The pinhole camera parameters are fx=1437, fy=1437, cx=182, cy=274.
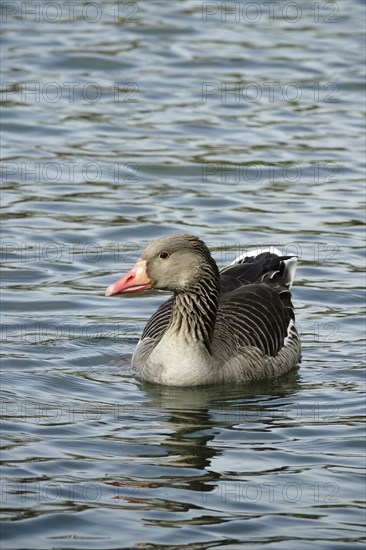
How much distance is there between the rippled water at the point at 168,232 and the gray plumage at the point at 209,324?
0.68 feet

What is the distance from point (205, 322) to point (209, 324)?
0.06m

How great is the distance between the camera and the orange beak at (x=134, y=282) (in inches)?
471

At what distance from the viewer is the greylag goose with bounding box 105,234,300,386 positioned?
12.3 metres

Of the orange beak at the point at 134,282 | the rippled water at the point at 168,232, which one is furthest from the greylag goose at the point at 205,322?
the rippled water at the point at 168,232

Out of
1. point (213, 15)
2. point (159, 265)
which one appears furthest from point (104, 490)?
point (213, 15)

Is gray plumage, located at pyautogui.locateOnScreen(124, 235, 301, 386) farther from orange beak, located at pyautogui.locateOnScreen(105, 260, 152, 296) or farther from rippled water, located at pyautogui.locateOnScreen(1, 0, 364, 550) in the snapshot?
rippled water, located at pyautogui.locateOnScreen(1, 0, 364, 550)

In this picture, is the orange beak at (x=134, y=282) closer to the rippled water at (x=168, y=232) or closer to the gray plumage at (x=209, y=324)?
the gray plumage at (x=209, y=324)

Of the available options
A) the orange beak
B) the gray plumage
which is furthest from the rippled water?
the orange beak

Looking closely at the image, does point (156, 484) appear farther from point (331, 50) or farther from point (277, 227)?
point (331, 50)

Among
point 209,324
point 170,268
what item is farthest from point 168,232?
point 170,268

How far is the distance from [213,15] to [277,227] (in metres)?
10.2

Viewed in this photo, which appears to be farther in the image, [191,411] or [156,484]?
[191,411]

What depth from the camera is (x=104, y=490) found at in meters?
9.54

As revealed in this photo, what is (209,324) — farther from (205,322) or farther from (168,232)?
(168,232)
